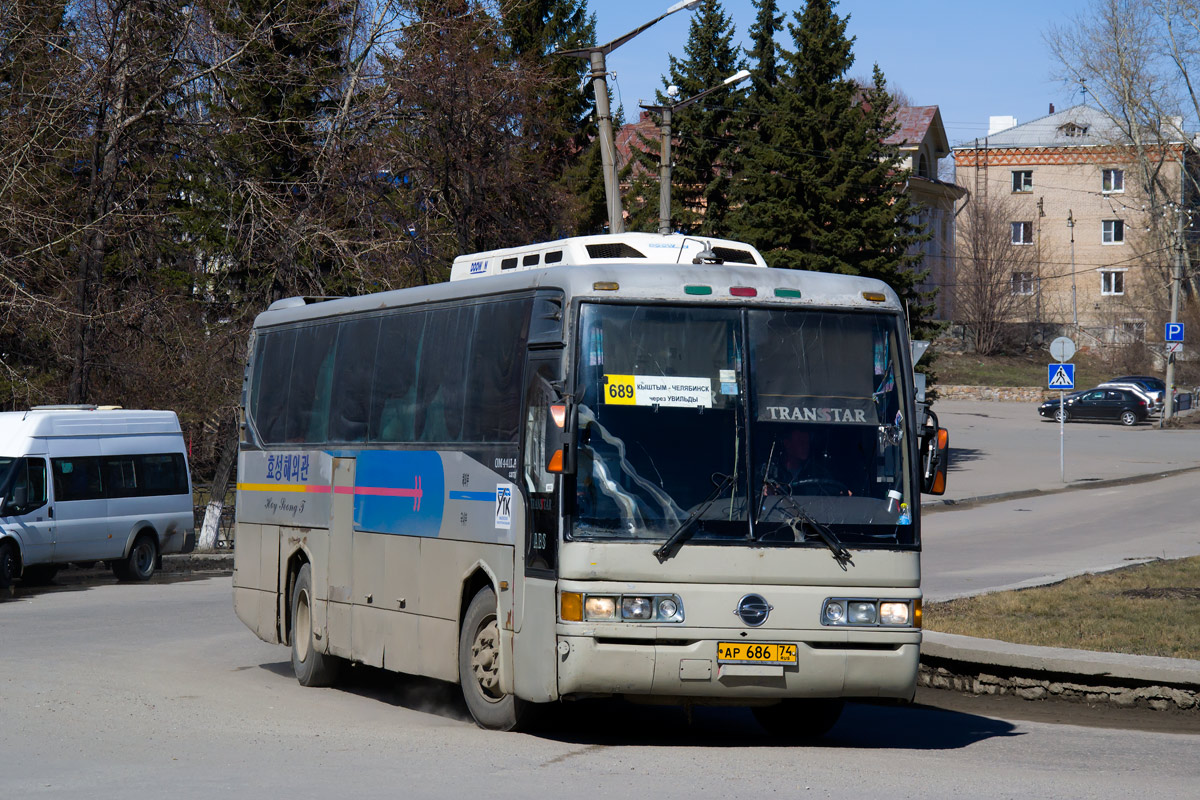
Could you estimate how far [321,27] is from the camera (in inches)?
1214

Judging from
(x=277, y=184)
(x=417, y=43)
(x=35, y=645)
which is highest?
(x=417, y=43)

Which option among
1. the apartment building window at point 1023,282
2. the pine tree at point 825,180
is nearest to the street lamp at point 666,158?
the pine tree at point 825,180

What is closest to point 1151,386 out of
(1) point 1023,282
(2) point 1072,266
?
(1) point 1023,282

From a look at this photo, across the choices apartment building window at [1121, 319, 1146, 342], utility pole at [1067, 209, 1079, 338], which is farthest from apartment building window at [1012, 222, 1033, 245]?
apartment building window at [1121, 319, 1146, 342]

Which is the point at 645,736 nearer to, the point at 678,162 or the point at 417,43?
the point at 417,43

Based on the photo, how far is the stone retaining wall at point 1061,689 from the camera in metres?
11.4

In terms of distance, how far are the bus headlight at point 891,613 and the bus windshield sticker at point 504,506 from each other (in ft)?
7.91

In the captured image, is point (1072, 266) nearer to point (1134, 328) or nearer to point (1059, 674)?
point (1134, 328)

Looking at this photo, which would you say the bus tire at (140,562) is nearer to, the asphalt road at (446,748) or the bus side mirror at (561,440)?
the asphalt road at (446,748)

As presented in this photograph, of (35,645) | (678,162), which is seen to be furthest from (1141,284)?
(35,645)

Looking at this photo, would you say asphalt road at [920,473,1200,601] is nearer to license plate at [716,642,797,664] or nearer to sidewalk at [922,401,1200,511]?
sidewalk at [922,401,1200,511]

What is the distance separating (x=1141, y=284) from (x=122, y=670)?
7925cm

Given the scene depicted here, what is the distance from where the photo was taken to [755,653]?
9.02 metres

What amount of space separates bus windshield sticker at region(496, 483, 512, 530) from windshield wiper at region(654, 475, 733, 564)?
123cm
